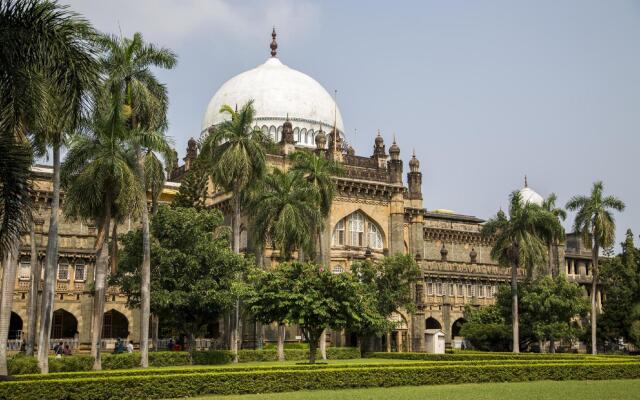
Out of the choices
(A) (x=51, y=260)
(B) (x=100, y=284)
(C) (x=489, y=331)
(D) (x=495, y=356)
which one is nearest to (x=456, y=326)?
(C) (x=489, y=331)

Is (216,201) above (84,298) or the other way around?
above

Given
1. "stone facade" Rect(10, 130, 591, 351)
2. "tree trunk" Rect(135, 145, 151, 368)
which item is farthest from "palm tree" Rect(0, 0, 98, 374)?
"stone facade" Rect(10, 130, 591, 351)

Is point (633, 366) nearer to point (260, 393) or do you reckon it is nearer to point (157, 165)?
point (260, 393)

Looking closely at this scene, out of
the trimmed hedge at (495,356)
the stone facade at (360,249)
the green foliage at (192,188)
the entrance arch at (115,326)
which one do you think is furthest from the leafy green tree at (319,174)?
the entrance arch at (115,326)

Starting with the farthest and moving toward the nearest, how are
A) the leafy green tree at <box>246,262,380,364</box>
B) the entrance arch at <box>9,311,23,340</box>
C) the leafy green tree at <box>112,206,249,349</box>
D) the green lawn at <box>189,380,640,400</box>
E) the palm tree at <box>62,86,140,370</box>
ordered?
the entrance arch at <box>9,311,23,340</box> < the leafy green tree at <box>112,206,249,349</box> < the leafy green tree at <box>246,262,380,364</box> < the palm tree at <box>62,86,140,370</box> < the green lawn at <box>189,380,640,400</box>

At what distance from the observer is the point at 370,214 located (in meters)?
60.7

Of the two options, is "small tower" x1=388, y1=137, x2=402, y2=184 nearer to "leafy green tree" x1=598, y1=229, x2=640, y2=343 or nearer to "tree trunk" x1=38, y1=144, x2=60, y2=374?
"leafy green tree" x1=598, y1=229, x2=640, y2=343

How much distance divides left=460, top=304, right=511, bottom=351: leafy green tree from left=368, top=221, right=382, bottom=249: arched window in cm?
924

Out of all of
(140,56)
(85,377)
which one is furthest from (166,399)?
(140,56)

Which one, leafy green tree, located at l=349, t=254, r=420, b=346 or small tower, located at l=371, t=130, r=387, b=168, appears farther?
small tower, located at l=371, t=130, r=387, b=168

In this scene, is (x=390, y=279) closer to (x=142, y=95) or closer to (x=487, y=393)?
(x=142, y=95)

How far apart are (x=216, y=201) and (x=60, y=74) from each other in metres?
43.7

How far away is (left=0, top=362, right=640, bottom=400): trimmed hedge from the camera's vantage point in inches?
904

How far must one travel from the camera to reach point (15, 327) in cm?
5091
